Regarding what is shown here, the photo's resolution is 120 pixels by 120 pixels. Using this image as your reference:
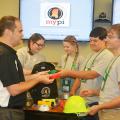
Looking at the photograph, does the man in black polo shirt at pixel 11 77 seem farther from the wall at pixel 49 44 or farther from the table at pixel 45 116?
the wall at pixel 49 44

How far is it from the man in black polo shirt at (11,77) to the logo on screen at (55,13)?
8.63ft

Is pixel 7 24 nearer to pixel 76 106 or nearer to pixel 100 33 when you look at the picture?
pixel 76 106

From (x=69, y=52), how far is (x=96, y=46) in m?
0.99

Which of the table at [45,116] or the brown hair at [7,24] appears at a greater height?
the brown hair at [7,24]

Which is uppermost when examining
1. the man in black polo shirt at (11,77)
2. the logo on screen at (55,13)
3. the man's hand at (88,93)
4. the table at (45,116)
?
the logo on screen at (55,13)

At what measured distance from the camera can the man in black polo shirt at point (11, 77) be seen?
2.49 m

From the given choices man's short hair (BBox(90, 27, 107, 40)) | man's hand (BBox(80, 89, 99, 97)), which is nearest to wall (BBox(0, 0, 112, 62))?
man's short hair (BBox(90, 27, 107, 40))

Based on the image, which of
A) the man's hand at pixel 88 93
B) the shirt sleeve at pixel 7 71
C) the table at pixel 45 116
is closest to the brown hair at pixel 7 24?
the shirt sleeve at pixel 7 71

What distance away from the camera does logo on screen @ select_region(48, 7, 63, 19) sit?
527 centimetres

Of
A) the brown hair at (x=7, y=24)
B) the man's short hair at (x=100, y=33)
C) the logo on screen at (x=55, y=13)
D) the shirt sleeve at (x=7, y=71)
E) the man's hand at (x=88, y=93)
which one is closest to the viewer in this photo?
the shirt sleeve at (x=7, y=71)

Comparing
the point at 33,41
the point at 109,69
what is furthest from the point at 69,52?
the point at 109,69

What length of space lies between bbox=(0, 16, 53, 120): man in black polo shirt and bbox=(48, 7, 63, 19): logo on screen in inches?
104

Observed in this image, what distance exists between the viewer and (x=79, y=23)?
17.2ft

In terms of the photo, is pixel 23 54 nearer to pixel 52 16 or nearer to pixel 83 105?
pixel 52 16
